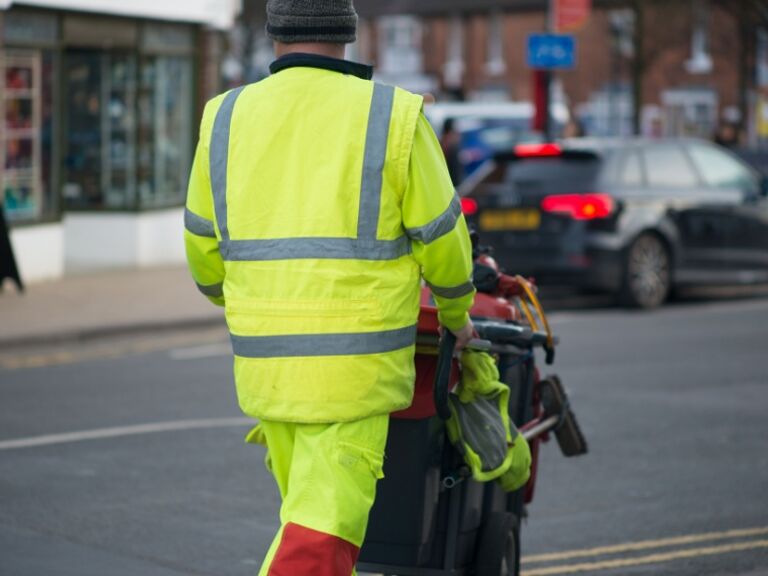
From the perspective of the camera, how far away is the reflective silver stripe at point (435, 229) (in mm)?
4477

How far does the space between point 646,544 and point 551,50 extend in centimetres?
1470

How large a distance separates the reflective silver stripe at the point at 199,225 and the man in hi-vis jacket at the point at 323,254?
0.29 feet

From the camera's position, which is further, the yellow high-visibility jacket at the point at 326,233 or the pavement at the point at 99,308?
the pavement at the point at 99,308

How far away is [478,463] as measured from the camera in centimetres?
511

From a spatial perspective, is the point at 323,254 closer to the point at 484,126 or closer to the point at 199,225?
the point at 199,225

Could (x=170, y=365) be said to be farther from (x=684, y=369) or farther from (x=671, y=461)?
(x=671, y=461)

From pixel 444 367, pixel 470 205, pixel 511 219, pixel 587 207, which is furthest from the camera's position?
pixel 470 205

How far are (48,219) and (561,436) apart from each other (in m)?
12.9

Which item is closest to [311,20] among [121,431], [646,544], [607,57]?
[646,544]

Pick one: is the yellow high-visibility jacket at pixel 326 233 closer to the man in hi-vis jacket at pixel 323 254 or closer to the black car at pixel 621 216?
the man in hi-vis jacket at pixel 323 254

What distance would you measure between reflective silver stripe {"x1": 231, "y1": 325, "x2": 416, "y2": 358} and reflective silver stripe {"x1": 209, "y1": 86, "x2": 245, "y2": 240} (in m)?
0.31

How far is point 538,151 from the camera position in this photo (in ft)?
55.5

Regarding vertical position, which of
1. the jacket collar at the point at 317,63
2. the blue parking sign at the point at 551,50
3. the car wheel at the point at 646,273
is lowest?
the car wheel at the point at 646,273

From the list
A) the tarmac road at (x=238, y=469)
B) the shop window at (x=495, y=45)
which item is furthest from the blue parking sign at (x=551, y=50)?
the shop window at (x=495, y=45)
